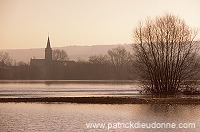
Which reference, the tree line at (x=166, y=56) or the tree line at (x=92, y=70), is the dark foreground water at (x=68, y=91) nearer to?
the tree line at (x=166, y=56)

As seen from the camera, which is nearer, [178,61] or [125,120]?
[125,120]

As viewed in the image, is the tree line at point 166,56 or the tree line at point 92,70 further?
the tree line at point 92,70

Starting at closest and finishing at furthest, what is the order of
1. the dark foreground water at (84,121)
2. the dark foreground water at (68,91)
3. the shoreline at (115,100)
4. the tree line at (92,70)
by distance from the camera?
1. the dark foreground water at (84,121)
2. the shoreline at (115,100)
3. the dark foreground water at (68,91)
4. the tree line at (92,70)

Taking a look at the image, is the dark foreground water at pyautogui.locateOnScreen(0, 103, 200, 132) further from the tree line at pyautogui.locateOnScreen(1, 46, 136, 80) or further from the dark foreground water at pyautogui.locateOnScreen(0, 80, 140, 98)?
the tree line at pyautogui.locateOnScreen(1, 46, 136, 80)

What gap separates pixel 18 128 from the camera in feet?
70.7

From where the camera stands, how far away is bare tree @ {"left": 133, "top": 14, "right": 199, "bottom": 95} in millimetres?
50969

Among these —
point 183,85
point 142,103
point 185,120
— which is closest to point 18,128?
point 185,120

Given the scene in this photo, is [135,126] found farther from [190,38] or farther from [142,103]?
[190,38]

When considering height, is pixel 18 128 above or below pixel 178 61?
below

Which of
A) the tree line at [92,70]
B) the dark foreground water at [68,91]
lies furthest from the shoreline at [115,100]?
the tree line at [92,70]

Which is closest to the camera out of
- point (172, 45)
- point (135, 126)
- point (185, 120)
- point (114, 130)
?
point (114, 130)

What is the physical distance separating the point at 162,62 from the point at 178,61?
2438mm

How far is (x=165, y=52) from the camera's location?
51.3 m

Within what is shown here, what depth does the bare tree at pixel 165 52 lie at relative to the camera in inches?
2007
